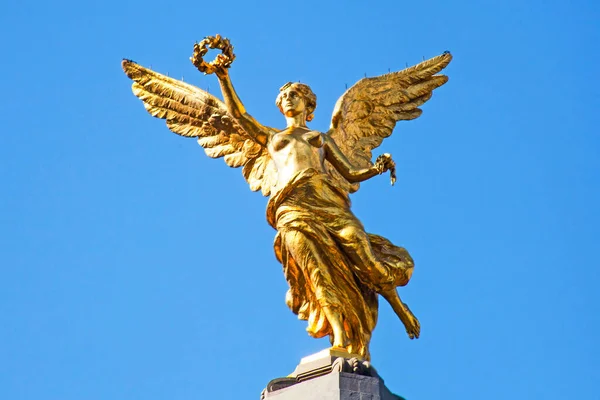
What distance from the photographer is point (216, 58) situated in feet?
55.9

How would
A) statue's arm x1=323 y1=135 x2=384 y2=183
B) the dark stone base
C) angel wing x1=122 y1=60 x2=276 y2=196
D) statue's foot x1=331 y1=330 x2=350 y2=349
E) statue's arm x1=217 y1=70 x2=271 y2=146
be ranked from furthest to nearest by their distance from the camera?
angel wing x1=122 y1=60 x2=276 y2=196, statue's arm x1=217 y1=70 x2=271 y2=146, statue's arm x1=323 y1=135 x2=384 y2=183, statue's foot x1=331 y1=330 x2=350 y2=349, the dark stone base

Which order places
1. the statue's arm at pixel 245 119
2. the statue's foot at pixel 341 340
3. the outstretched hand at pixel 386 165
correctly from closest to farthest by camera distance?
the statue's foot at pixel 341 340
the outstretched hand at pixel 386 165
the statue's arm at pixel 245 119

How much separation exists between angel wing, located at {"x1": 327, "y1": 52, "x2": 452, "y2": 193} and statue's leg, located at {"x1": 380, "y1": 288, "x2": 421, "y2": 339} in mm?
2156

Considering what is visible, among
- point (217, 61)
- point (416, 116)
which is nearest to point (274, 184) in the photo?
point (217, 61)

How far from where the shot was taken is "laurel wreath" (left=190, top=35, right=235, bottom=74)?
16797 millimetres

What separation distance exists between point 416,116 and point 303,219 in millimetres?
3377

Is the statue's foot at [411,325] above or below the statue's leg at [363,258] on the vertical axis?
below

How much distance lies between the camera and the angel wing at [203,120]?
716 inches

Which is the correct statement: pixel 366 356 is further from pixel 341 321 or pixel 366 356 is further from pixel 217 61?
pixel 217 61

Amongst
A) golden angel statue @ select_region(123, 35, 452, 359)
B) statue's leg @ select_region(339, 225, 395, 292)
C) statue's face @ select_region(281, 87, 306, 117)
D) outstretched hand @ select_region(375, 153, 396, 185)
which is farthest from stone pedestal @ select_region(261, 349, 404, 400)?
statue's face @ select_region(281, 87, 306, 117)

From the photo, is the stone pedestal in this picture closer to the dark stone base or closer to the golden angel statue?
the dark stone base

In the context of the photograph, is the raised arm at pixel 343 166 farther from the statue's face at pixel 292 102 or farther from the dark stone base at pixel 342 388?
the dark stone base at pixel 342 388

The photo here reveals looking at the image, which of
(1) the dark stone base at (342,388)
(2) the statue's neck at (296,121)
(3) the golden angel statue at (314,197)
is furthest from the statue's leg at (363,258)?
(2) the statue's neck at (296,121)

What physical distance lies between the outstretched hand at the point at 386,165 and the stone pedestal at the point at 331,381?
82.6 inches
